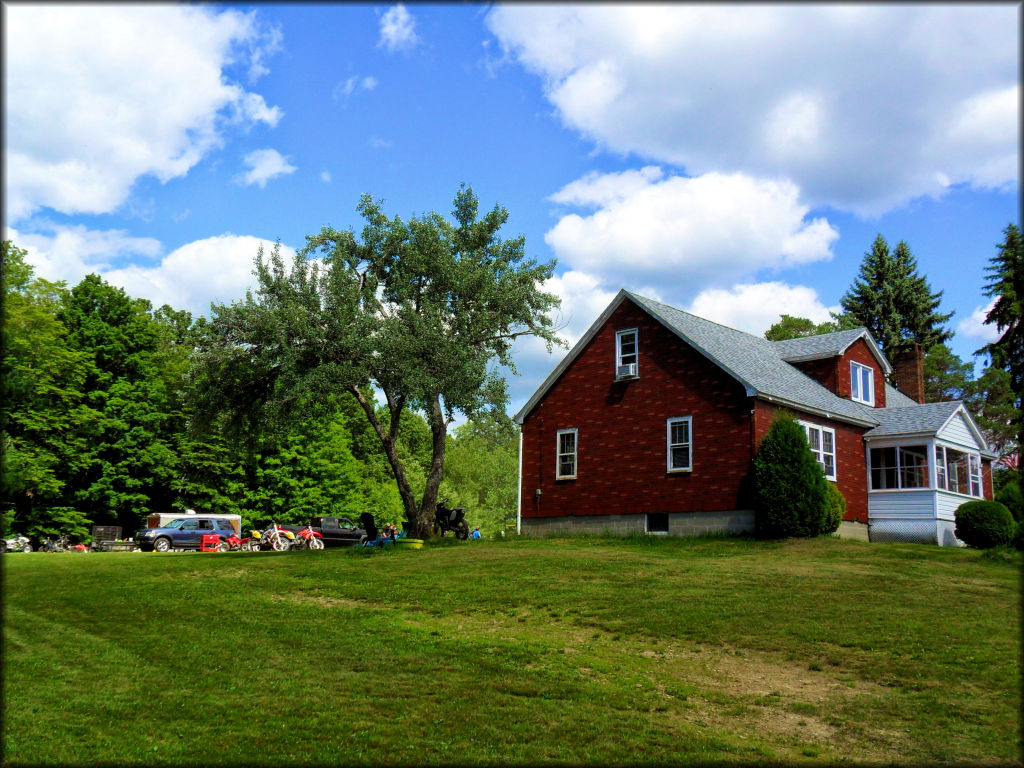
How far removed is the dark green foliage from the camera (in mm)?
28016

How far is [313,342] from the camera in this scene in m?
34.2

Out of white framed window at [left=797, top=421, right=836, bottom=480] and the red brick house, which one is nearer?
the red brick house

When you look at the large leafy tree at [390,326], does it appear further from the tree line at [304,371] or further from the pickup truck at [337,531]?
the pickup truck at [337,531]

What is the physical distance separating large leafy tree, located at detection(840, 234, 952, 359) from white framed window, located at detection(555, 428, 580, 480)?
33.3 meters

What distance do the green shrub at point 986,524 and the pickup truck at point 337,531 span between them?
30.0m

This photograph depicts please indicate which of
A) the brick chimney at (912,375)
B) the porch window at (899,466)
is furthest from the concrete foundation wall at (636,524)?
the brick chimney at (912,375)

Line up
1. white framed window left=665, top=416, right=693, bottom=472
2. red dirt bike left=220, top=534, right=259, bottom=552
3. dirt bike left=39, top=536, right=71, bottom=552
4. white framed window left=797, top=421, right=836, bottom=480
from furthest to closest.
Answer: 1. dirt bike left=39, top=536, right=71, bottom=552
2. red dirt bike left=220, top=534, right=259, bottom=552
3. white framed window left=797, top=421, right=836, bottom=480
4. white framed window left=665, top=416, right=693, bottom=472

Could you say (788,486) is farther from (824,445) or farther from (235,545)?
(235,545)

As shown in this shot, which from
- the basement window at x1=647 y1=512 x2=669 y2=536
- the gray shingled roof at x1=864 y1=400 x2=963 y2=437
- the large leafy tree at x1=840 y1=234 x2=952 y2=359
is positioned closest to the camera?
the basement window at x1=647 y1=512 x2=669 y2=536

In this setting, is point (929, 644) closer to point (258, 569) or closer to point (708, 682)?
point (708, 682)

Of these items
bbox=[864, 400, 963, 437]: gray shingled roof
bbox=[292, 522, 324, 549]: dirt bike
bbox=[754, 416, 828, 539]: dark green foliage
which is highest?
bbox=[864, 400, 963, 437]: gray shingled roof

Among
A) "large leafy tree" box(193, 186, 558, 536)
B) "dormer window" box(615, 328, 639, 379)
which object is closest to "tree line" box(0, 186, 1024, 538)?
"large leafy tree" box(193, 186, 558, 536)

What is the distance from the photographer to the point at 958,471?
3722cm

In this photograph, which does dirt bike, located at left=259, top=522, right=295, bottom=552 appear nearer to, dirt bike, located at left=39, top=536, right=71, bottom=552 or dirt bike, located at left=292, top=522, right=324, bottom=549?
dirt bike, located at left=292, top=522, right=324, bottom=549
